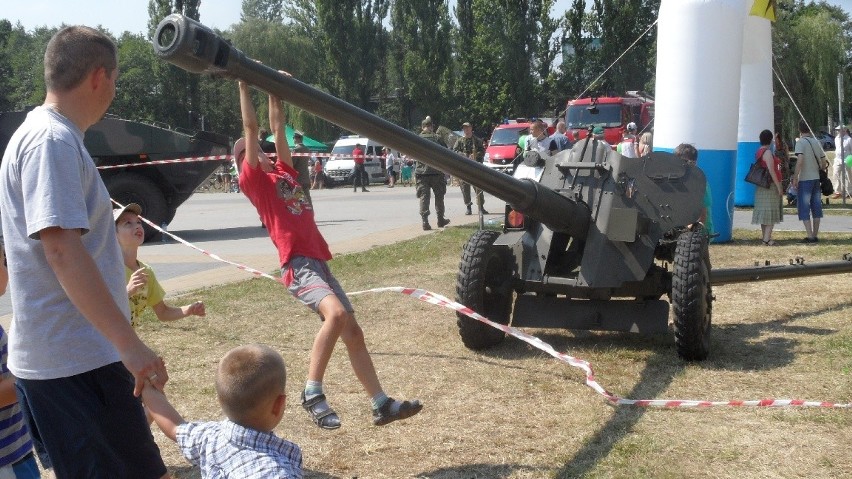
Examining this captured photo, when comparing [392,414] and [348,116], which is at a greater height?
[348,116]

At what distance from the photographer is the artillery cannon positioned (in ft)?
20.7

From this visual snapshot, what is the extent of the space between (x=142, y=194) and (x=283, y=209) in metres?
11.0

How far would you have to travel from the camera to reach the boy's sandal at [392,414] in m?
4.74

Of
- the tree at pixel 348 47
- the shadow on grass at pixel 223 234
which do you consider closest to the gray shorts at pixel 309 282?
the shadow on grass at pixel 223 234

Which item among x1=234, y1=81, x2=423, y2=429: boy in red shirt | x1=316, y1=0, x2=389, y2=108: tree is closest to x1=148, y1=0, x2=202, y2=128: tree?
x1=316, y1=0, x2=389, y2=108: tree

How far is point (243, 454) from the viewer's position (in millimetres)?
2586

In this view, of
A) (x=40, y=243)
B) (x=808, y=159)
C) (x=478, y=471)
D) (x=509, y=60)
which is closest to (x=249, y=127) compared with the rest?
(x=478, y=471)

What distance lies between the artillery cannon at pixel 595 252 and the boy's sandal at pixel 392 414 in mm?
1593

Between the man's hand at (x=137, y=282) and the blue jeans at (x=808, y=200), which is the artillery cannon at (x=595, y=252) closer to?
the man's hand at (x=137, y=282)

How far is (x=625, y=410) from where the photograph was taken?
538 cm

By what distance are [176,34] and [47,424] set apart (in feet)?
5.14

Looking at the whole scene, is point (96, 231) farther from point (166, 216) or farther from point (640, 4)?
point (640, 4)

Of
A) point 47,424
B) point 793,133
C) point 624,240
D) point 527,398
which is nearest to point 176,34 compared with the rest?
point 47,424

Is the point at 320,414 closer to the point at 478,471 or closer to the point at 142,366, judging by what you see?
the point at 478,471
